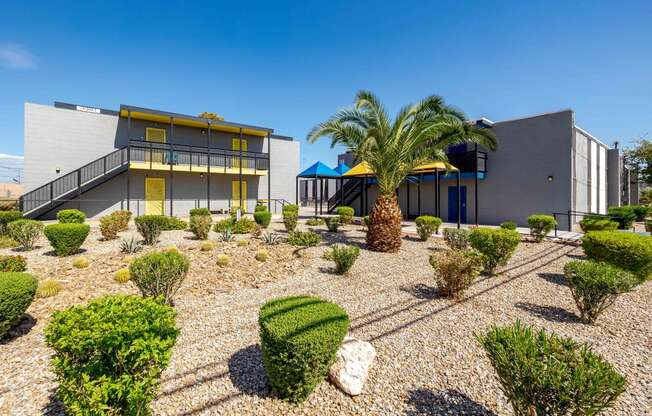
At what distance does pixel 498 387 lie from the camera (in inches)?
117

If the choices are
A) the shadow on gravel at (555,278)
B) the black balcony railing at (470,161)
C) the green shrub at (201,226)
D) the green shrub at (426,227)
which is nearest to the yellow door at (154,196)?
the green shrub at (201,226)

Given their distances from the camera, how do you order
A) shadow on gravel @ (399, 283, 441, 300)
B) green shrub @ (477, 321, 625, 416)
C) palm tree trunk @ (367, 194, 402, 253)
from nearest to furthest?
green shrub @ (477, 321, 625, 416) < shadow on gravel @ (399, 283, 441, 300) < palm tree trunk @ (367, 194, 402, 253)

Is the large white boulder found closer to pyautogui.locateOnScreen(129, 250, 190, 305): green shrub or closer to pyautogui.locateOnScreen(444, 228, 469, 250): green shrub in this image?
pyautogui.locateOnScreen(129, 250, 190, 305): green shrub

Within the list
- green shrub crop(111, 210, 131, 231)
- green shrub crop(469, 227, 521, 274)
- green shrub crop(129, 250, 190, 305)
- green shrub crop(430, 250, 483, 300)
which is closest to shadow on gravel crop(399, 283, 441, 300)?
green shrub crop(430, 250, 483, 300)

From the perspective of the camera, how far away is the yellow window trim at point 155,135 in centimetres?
1784

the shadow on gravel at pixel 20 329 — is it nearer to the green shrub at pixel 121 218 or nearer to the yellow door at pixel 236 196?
the green shrub at pixel 121 218

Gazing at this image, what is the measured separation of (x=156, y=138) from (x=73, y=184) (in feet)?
17.2

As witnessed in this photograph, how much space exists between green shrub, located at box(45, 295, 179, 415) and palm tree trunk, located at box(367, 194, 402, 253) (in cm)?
787

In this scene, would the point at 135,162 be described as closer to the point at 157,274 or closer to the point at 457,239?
the point at 157,274

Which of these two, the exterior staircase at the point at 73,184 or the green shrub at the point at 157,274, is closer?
the green shrub at the point at 157,274

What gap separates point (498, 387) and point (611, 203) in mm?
28748

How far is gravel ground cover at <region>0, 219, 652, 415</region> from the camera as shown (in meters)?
2.81

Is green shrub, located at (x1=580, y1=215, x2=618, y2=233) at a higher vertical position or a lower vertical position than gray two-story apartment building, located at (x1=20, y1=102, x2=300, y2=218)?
lower

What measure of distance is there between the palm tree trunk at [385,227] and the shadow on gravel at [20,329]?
836 cm
